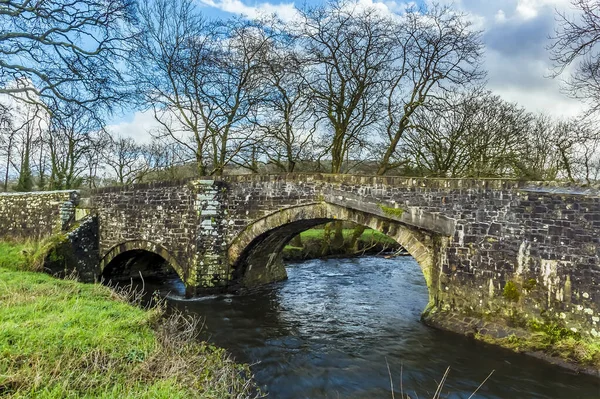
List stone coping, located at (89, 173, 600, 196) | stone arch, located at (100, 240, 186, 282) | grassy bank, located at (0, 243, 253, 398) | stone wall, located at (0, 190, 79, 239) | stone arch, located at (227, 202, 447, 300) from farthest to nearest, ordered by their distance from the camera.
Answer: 1. stone wall, located at (0, 190, 79, 239)
2. stone arch, located at (100, 240, 186, 282)
3. stone arch, located at (227, 202, 447, 300)
4. stone coping, located at (89, 173, 600, 196)
5. grassy bank, located at (0, 243, 253, 398)

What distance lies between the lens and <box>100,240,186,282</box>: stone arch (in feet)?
36.0

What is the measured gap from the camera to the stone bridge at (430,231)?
21.4 feet

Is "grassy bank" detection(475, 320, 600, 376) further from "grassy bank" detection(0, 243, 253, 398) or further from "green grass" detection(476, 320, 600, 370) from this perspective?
"grassy bank" detection(0, 243, 253, 398)

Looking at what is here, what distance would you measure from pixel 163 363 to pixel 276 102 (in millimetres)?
12397

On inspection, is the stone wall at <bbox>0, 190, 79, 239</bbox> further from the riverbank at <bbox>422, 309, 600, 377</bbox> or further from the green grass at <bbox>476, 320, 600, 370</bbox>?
the green grass at <bbox>476, 320, 600, 370</bbox>

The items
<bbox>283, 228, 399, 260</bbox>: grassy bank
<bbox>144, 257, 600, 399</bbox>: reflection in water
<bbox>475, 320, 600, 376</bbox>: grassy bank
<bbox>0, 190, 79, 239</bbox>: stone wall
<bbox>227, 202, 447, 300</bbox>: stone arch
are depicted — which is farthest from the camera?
<bbox>283, 228, 399, 260</bbox>: grassy bank

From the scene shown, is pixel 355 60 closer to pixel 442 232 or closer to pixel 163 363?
pixel 442 232

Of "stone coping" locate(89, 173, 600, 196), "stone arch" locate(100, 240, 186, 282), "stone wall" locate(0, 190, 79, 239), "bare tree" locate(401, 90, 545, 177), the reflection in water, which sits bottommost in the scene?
the reflection in water

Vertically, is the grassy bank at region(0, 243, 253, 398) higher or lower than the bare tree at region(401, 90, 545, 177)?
lower

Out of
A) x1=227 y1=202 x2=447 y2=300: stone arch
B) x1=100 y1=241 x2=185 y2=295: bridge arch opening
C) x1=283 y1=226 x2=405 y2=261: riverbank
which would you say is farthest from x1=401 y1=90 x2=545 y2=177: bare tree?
x1=100 y1=241 x2=185 y2=295: bridge arch opening

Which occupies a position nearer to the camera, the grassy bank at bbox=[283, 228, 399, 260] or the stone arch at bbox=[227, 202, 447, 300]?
the stone arch at bbox=[227, 202, 447, 300]

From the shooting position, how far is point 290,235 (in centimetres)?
1158

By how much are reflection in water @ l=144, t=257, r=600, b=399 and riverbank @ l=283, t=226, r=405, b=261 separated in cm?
514

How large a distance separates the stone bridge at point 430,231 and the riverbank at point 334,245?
15.8ft
